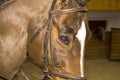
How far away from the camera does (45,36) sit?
→ 1.43 m

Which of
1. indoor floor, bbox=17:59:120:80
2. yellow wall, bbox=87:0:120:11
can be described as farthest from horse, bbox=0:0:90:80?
yellow wall, bbox=87:0:120:11

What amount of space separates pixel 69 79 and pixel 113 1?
5.46 metres

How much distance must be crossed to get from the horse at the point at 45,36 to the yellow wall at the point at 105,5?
494 centimetres

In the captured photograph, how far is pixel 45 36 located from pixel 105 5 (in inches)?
208

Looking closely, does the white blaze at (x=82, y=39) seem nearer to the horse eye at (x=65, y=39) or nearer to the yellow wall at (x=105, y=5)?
the horse eye at (x=65, y=39)

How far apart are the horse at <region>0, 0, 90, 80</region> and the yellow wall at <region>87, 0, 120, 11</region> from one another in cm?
494

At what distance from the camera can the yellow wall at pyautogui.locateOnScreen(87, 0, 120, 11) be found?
6.39 meters

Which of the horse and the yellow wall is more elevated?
→ the horse

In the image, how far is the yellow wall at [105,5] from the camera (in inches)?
252

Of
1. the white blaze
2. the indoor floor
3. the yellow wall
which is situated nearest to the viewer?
the white blaze

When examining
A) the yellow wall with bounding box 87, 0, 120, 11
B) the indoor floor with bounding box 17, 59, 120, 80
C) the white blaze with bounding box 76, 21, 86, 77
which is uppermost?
the white blaze with bounding box 76, 21, 86, 77

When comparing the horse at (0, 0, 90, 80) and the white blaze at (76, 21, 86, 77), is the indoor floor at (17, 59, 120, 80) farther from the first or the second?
the white blaze at (76, 21, 86, 77)

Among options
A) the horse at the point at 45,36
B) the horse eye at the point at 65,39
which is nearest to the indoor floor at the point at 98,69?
the horse at the point at 45,36

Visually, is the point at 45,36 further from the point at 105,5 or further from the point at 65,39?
the point at 105,5
